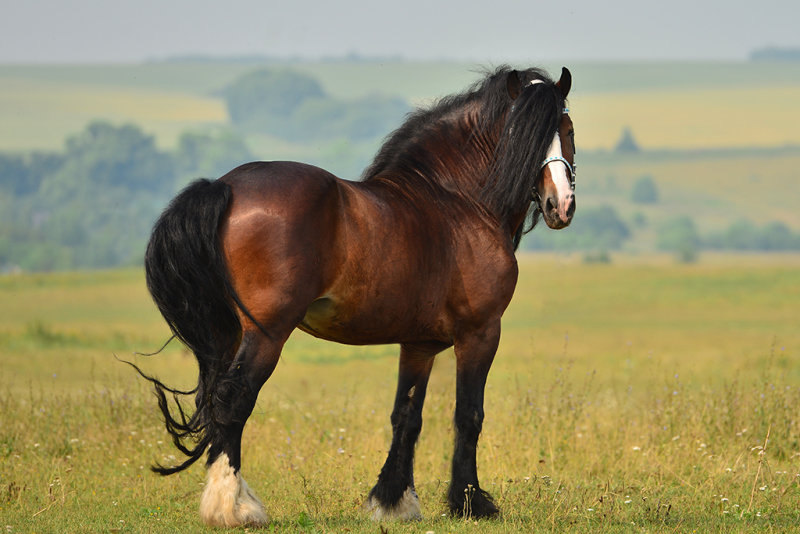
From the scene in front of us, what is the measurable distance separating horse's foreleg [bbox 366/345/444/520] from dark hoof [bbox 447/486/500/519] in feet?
1.02

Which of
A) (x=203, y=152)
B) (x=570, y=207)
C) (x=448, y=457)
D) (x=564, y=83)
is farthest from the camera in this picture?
(x=203, y=152)

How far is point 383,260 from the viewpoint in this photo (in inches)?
265

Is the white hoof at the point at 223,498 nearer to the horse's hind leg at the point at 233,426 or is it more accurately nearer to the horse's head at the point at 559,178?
the horse's hind leg at the point at 233,426

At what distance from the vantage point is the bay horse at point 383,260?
630cm

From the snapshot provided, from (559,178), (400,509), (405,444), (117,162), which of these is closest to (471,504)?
(400,509)

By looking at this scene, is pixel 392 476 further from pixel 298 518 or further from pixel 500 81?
pixel 500 81

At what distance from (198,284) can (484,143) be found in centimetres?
269

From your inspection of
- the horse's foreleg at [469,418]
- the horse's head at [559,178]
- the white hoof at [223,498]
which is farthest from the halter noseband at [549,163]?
the white hoof at [223,498]

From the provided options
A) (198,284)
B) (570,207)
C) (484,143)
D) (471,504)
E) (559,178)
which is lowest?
(471,504)

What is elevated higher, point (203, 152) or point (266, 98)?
point (266, 98)

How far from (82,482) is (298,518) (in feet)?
9.06

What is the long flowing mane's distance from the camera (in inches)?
293

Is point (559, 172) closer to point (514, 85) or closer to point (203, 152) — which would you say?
point (514, 85)

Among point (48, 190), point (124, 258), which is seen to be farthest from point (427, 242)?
point (48, 190)
